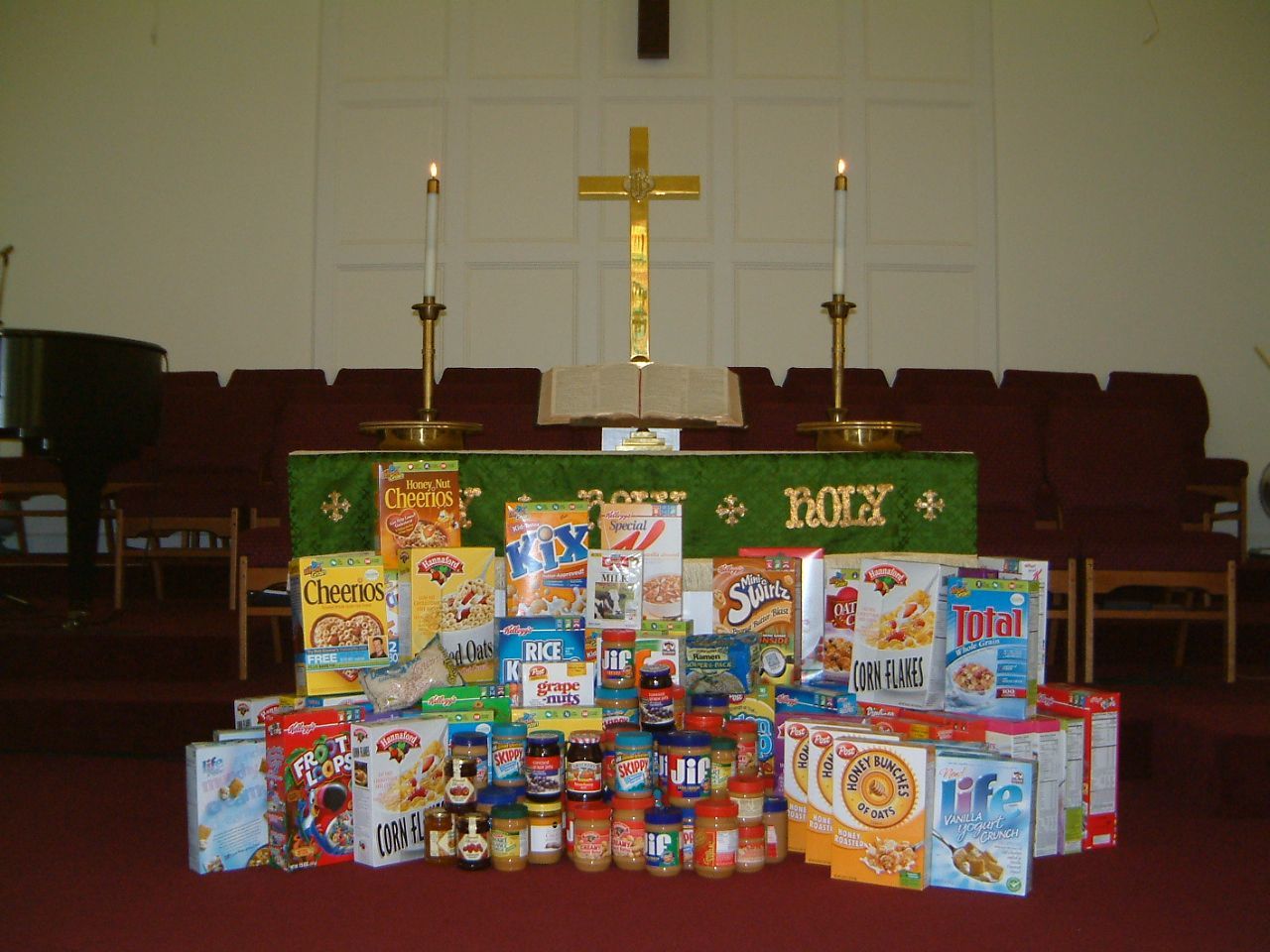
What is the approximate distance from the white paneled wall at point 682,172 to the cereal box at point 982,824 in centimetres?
483

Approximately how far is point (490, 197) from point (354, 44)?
136 centimetres

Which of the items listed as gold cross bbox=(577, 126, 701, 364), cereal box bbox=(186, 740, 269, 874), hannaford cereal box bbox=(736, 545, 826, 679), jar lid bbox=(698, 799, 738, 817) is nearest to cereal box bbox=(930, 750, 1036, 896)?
jar lid bbox=(698, 799, 738, 817)

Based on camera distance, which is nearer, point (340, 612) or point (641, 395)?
point (340, 612)

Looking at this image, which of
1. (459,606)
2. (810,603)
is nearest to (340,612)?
(459,606)

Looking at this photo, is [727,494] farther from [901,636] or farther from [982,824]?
[982,824]

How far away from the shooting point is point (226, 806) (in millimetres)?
2191

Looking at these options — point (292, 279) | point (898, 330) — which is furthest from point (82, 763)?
point (898, 330)

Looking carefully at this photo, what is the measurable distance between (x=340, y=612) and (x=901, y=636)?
4.15ft

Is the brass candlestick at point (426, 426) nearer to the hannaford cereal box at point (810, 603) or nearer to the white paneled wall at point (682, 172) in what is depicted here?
the hannaford cereal box at point (810, 603)

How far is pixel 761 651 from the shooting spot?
2.51m

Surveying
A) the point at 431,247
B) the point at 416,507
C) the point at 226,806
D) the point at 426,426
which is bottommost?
the point at 226,806

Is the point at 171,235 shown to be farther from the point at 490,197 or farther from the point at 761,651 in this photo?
the point at 761,651

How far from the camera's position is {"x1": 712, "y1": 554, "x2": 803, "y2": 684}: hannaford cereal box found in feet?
8.21

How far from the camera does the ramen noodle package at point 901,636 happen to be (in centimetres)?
238
